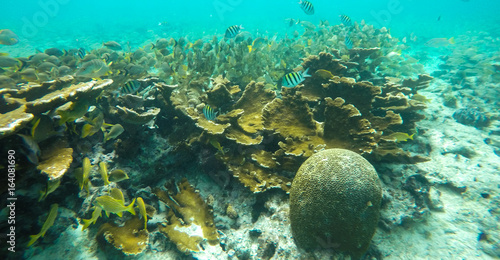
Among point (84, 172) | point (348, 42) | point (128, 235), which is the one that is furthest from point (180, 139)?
point (348, 42)

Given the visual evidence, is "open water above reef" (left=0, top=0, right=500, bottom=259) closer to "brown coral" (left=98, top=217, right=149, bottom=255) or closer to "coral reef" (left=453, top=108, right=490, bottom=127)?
"brown coral" (left=98, top=217, right=149, bottom=255)

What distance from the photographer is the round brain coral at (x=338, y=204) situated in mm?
2262

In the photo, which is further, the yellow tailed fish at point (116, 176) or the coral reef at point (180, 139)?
the yellow tailed fish at point (116, 176)

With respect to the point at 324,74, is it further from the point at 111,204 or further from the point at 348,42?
the point at 111,204

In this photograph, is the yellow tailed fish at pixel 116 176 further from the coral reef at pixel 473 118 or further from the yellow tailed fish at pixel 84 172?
the coral reef at pixel 473 118

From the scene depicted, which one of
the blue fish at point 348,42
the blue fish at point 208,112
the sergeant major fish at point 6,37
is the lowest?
the blue fish at point 208,112

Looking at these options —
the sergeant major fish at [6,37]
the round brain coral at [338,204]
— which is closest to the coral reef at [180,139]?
the round brain coral at [338,204]

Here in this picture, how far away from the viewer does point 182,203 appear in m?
3.23

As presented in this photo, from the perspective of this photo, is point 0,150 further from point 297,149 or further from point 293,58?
point 293,58

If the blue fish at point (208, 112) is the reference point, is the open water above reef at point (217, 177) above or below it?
below

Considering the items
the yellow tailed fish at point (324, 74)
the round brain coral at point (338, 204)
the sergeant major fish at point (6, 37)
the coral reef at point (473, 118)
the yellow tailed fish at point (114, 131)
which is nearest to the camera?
the round brain coral at point (338, 204)

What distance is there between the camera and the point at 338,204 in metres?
2.26

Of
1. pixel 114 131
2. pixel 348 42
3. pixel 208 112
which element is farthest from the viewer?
pixel 348 42

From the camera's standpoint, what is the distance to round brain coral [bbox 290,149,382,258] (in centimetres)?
226
